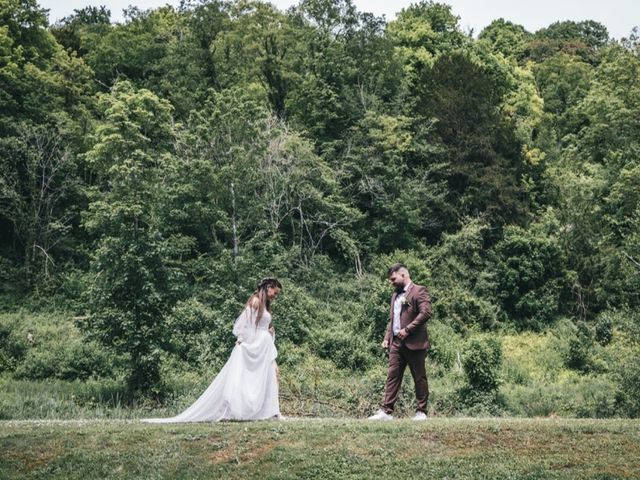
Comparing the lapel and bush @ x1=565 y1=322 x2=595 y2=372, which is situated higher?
the lapel

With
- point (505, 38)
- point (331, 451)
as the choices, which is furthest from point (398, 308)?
point (505, 38)

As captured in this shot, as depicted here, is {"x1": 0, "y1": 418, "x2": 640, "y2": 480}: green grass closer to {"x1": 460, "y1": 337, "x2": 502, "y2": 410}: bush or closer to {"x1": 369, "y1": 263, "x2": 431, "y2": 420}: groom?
{"x1": 369, "y1": 263, "x2": 431, "y2": 420}: groom

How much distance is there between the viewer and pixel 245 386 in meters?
12.5

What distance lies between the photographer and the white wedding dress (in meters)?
12.5

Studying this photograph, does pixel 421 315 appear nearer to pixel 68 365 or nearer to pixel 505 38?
pixel 68 365

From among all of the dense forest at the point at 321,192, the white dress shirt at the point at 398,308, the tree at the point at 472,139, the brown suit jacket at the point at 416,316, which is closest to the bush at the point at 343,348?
the dense forest at the point at 321,192

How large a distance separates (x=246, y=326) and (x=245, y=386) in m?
0.97

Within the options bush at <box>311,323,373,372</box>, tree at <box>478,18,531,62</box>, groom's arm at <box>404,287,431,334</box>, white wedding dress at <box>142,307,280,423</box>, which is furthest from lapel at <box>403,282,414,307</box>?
tree at <box>478,18,531,62</box>

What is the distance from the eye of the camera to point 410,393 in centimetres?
2616

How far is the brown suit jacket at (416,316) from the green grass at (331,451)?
1.41 meters

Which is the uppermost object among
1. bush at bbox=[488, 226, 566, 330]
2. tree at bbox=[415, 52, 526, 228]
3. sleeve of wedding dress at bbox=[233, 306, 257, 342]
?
tree at bbox=[415, 52, 526, 228]

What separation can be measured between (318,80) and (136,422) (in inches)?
1428

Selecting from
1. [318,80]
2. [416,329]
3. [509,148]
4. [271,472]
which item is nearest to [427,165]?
[509,148]

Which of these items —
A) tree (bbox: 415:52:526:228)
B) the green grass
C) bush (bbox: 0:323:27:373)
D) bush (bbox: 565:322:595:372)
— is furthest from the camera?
tree (bbox: 415:52:526:228)
